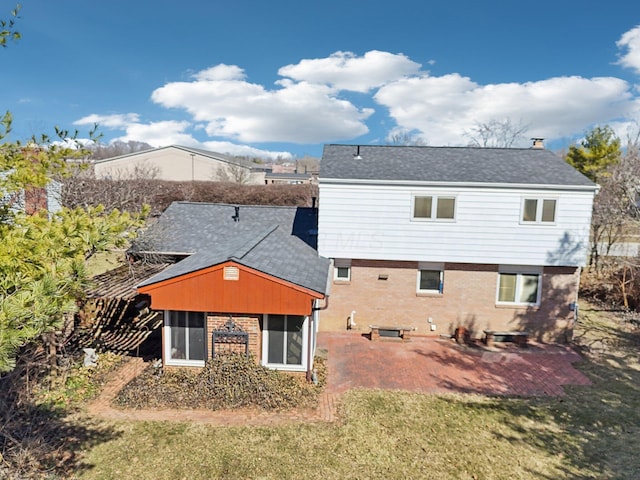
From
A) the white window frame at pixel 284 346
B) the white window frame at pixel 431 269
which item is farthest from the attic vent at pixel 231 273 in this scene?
the white window frame at pixel 431 269

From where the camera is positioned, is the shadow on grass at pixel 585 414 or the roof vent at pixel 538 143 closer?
the shadow on grass at pixel 585 414

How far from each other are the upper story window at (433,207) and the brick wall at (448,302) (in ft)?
6.63

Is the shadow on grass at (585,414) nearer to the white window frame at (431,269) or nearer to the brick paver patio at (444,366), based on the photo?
the brick paver patio at (444,366)

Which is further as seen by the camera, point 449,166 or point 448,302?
point 449,166

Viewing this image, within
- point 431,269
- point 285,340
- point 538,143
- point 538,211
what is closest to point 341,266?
point 431,269

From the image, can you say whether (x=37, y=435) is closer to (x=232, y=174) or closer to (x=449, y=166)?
(x=449, y=166)

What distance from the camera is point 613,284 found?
21.7 meters

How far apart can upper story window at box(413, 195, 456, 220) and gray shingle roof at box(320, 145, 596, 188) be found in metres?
0.70

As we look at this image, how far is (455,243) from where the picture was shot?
15.6 m

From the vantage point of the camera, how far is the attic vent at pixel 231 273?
11.4m

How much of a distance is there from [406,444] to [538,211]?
34.0 feet

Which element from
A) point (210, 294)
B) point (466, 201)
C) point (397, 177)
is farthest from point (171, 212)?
point (466, 201)

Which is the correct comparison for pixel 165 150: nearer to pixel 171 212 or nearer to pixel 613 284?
pixel 171 212

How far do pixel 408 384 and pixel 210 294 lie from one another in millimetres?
6753
